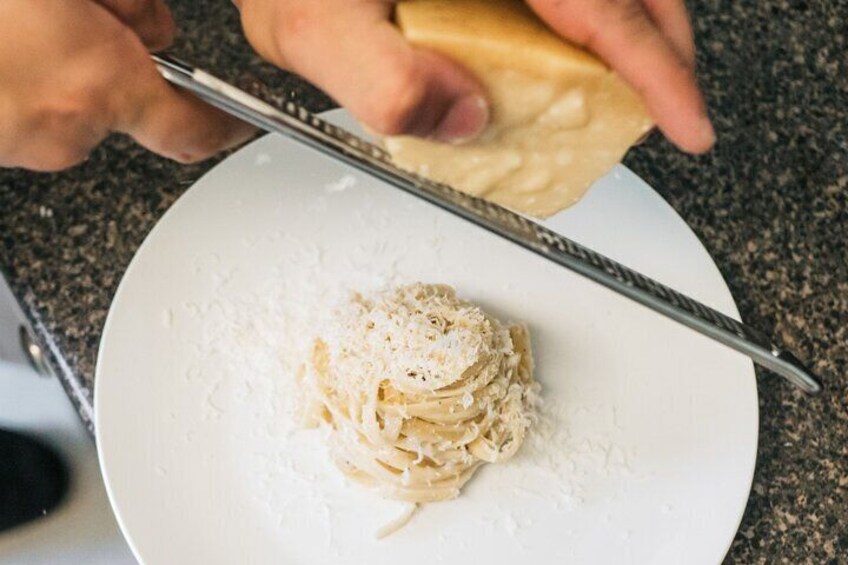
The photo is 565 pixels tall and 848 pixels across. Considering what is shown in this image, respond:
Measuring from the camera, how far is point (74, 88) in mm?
592

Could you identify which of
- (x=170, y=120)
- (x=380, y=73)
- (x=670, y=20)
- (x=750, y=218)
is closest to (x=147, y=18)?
(x=170, y=120)

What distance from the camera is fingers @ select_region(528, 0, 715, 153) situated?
0.51 m

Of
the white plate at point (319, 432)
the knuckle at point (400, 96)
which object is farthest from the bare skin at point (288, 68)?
the white plate at point (319, 432)

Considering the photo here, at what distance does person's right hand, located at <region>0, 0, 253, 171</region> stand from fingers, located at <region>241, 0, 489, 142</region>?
0.39ft

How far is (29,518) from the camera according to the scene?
903mm

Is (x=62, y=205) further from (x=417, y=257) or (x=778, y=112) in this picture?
(x=778, y=112)

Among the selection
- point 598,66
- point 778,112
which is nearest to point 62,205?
point 598,66

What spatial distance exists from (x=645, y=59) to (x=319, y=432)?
448 mm

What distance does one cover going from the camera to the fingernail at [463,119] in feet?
1.69

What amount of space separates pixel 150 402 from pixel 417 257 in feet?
0.92

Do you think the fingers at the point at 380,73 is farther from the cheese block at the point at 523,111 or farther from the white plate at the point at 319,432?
the white plate at the point at 319,432

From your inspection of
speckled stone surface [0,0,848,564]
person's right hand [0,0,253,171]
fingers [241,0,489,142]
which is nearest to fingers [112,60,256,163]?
person's right hand [0,0,253,171]

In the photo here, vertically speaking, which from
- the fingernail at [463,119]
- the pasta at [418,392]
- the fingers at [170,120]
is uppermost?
the fingernail at [463,119]

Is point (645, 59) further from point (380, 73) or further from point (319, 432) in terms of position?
point (319, 432)
